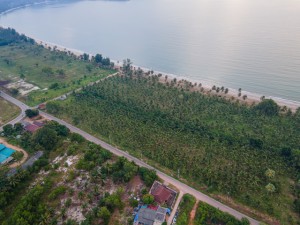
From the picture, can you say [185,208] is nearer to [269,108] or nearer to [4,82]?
[269,108]

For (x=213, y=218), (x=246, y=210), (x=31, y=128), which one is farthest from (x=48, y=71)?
(x=246, y=210)

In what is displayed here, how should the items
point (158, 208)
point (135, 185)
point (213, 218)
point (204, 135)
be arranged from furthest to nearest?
point (204, 135)
point (135, 185)
point (158, 208)
point (213, 218)

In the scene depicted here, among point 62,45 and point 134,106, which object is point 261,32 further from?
point 62,45

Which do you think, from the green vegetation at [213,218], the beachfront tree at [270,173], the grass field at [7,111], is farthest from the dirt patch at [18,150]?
the beachfront tree at [270,173]

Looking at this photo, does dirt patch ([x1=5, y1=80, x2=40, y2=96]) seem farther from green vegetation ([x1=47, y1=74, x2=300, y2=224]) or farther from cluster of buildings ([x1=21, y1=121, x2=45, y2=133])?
cluster of buildings ([x1=21, y1=121, x2=45, y2=133])

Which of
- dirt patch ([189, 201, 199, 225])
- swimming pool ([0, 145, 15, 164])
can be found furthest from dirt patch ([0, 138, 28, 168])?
dirt patch ([189, 201, 199, 225])

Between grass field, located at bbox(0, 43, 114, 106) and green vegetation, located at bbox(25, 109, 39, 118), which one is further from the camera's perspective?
grass field, located at bbox(0, 43, 114, 106)
